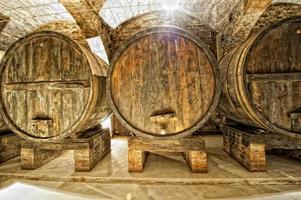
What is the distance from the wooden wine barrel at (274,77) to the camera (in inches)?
83.0

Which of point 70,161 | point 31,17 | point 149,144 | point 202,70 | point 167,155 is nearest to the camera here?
point 202,70

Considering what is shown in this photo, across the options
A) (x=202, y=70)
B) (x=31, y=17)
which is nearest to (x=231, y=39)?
(x=202, y=70)

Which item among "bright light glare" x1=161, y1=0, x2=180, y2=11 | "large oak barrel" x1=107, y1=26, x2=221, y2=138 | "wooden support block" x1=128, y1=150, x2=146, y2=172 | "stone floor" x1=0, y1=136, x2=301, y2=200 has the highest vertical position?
"bright light glare" x1=161, y1=0, x2=180, y2=11

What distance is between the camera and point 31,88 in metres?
2.37

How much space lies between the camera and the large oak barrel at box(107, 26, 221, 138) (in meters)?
2.25

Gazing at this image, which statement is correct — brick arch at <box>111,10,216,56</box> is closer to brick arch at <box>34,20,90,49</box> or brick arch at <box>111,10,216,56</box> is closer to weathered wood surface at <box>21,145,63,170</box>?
brick arch at <box>34,20,90,49</box>

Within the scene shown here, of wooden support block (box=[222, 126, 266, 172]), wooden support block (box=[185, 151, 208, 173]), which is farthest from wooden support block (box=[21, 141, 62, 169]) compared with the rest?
wooden support block (box=[222, 126, 266, 172])

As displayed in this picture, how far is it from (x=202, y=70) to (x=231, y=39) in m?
3.20

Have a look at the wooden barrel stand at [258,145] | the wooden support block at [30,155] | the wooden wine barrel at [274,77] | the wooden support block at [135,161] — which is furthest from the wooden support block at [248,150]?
the wooden support block at [30,155]

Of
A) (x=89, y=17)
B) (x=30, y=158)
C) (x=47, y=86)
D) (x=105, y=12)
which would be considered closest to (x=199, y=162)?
(x=47, y=86)

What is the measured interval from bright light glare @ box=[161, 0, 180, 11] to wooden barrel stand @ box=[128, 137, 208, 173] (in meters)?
4.17

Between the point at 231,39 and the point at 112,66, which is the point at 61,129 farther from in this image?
the point at 231,39

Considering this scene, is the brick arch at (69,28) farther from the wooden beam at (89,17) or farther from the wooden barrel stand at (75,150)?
the wooden barrel stand at (75,150)

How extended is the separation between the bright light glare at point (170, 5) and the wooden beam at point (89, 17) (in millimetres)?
1805
